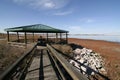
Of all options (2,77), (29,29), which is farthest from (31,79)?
(29,29)

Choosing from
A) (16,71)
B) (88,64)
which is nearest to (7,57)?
(88,64)

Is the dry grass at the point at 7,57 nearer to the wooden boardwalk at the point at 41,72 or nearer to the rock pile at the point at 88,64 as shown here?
the wooden boardwalk at the point at 41,72

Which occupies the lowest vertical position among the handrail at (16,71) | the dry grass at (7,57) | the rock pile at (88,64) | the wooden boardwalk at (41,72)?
the rock pile at (88,64)

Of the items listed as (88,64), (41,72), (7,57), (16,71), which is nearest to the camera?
(16,71)

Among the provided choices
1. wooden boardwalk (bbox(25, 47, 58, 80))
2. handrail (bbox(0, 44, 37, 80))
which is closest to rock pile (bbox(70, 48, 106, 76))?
wooden boardwalk (bbox(25, 47, 58, 80))

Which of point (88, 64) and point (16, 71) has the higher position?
point (16, 71)

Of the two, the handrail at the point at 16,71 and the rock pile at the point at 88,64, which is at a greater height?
the handrail at the point at 16,71

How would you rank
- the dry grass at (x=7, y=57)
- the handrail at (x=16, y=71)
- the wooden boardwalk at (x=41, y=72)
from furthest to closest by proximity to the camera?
the dry grass at (x=7, y=57) → the wooden boardwalk at (x=41, y=72) → the handrail at (x=16, y=71)

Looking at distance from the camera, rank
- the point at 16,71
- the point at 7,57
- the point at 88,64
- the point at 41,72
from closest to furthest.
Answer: the point at 16,71 → the point at 41,72 → the point at 7,57 → the point at 88,64

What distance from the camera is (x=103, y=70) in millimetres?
15375

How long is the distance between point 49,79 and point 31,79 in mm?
609

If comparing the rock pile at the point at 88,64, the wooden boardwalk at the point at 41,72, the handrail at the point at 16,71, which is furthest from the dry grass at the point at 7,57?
the rock pile at the point at 88,64

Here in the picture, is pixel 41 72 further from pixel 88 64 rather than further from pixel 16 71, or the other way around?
pixel 88 64

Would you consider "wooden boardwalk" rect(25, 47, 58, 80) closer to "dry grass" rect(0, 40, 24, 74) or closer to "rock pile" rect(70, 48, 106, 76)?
"dry grass" rect(0, 40, 24, 74)
